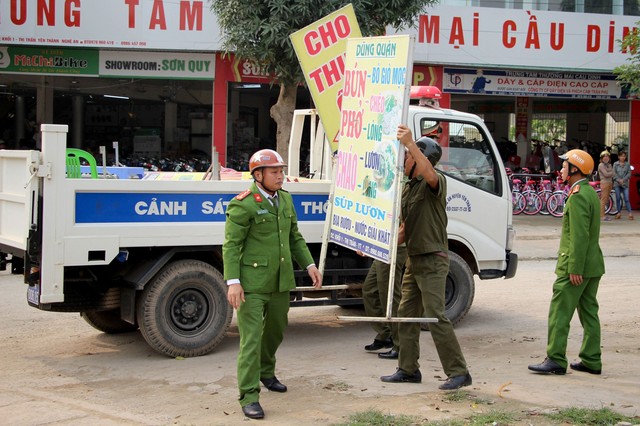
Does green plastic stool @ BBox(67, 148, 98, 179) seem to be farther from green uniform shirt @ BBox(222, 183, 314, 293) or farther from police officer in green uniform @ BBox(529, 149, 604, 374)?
Result: police officer in green uniform @ BBox(529, 149, 604, 374)

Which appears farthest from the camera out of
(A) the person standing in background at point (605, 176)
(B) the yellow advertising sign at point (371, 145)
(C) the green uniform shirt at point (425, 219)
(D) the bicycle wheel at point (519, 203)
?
(D) the bicycle wheel at point (519, 203)

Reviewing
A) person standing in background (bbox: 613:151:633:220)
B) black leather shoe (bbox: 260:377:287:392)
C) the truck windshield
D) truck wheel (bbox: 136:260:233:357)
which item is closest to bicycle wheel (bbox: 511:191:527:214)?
person standing in background (bbox: 613:151:633:220)

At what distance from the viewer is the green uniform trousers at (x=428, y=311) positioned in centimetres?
639

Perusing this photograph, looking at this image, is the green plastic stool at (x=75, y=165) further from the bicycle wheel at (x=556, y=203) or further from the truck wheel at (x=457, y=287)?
the bicycle wheel at (x=556, y=203)

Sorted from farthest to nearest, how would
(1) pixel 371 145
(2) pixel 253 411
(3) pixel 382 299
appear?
→ (3) pixel 382 299
(1) pixel 371 145
(2) pixel 253 411

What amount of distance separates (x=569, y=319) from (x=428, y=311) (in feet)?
4.45

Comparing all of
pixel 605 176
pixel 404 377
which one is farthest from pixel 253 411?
pixel 605 176

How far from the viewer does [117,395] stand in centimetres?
639

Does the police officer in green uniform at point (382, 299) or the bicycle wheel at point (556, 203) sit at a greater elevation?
Answer: the bicycle wheel at point (556, 203)

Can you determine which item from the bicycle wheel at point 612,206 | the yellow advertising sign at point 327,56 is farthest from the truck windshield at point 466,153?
the bicycle wheel at point 612,206

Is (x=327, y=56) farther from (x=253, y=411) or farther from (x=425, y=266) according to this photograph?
(x=253, y=411)

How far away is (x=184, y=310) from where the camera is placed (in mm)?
7531

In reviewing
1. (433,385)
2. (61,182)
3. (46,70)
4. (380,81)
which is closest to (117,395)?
(61,182)

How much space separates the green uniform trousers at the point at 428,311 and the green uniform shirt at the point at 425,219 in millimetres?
88
